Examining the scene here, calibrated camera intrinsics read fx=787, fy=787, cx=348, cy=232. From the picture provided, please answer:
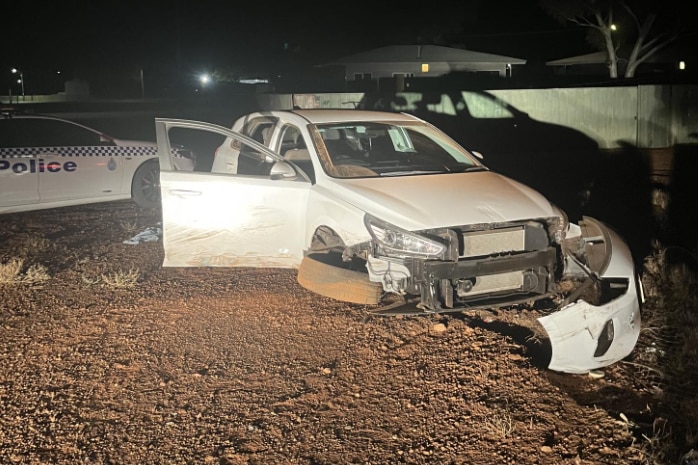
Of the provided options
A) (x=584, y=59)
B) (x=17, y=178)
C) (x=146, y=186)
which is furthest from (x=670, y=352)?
(x=584, y=59)

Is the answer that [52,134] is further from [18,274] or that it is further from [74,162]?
[18,274]

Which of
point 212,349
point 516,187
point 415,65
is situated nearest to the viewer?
point 212,349

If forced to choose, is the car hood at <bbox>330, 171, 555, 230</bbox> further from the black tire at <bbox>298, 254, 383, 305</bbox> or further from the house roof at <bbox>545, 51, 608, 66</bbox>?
the house roof at <bbox>545, 51, 608, 66</bbox>

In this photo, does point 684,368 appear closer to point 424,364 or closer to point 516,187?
point 424,364

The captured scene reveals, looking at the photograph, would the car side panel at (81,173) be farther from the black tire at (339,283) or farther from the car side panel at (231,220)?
the black tire at (339,283)

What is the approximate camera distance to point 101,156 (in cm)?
1077

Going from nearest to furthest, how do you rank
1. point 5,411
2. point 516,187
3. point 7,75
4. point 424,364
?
point 5,411 < point 424,364 < point 516,187 < point 7,75

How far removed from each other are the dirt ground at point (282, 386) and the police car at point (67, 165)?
356cm

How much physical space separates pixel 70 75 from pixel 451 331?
52.7 m

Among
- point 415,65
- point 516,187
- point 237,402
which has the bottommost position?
point 237,402

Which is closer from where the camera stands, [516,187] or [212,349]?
[212,349]

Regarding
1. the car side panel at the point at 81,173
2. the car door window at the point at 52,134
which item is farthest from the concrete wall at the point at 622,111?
the car door window at the point at 52,134

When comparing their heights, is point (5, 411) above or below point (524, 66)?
below

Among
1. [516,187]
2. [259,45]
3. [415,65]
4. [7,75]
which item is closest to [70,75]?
[7,75]
